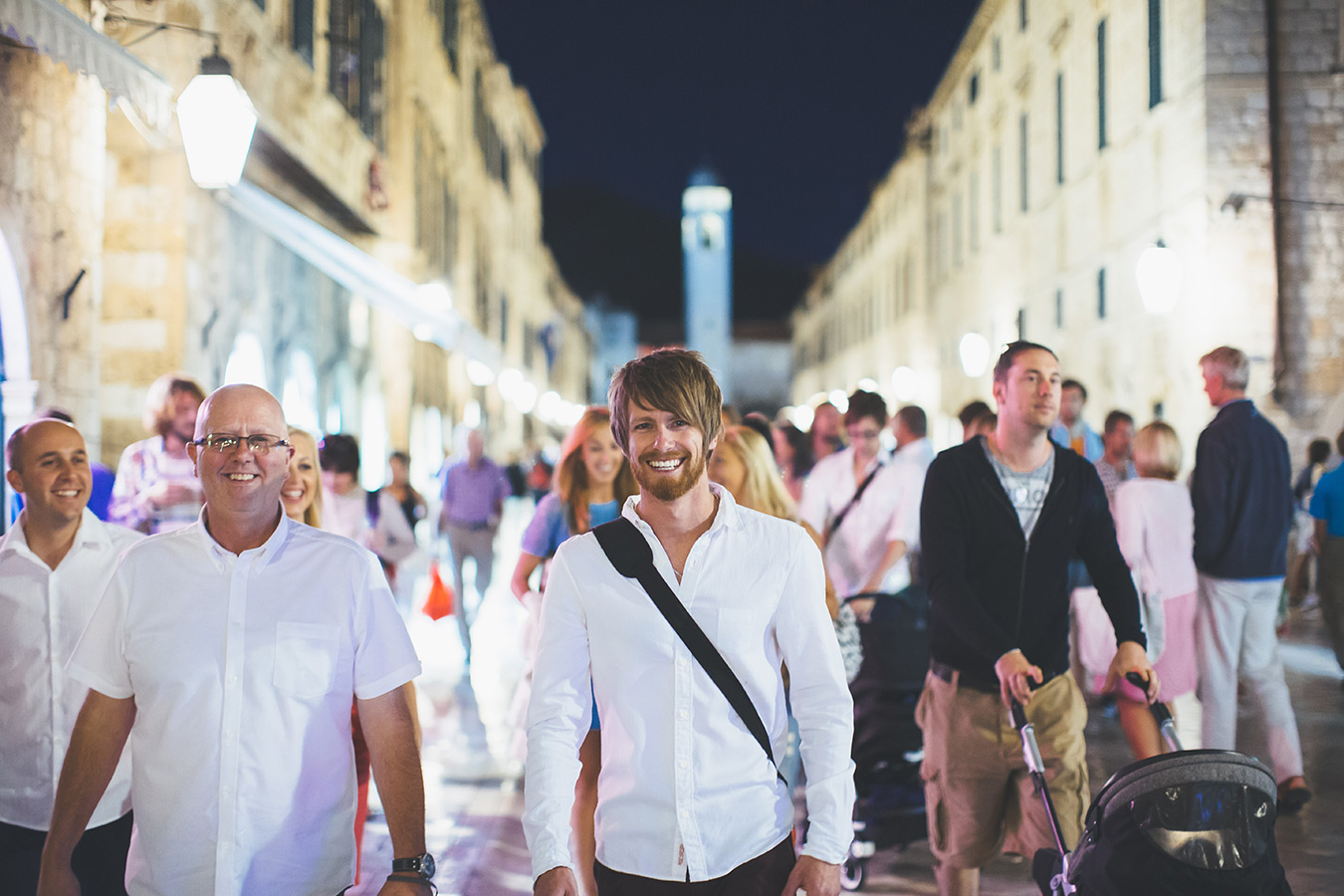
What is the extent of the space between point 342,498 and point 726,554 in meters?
5.19

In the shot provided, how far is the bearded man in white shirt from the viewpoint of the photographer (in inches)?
103

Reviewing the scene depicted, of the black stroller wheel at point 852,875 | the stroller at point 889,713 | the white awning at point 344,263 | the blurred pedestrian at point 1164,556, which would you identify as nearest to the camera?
the black stroller wheel at point 852,875

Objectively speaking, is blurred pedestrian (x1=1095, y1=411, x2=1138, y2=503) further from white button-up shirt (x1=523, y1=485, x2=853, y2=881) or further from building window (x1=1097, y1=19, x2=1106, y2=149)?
building window (x1=1097, y1=19, x2=1106, y2=149)

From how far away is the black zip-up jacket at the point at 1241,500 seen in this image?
6.01 metres

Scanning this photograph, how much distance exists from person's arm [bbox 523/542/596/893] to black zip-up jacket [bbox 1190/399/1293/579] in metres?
4.47

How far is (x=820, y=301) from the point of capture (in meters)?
68.6

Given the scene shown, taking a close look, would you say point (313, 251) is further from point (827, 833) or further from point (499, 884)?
point (827, 833)

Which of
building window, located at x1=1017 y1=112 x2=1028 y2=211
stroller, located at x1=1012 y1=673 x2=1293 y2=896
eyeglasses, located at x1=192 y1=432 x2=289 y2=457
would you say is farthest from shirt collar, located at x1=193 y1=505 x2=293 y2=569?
building window, located at x1=1017 y1=112 x2=1028 y2=211

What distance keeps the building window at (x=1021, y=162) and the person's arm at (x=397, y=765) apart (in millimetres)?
24140

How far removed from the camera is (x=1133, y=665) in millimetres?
3898

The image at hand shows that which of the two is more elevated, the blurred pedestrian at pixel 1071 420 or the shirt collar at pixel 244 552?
the blurred pedestrian at pixel 1071 420

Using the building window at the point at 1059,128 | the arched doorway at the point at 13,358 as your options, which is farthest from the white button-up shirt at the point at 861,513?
the building window at the point at 1059,128

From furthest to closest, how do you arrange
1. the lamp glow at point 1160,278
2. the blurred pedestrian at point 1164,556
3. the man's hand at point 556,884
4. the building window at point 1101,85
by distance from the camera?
1. the building window at point 1101,85
2. the lamp glow at point 1160,278
3. the blurred pedestrian at point 1164,556
4. the man's hand at point 556,884

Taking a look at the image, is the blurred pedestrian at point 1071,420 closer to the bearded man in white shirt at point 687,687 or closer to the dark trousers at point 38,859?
the bearded man in white shirt at point 687,687
